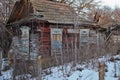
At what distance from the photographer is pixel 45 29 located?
17.6 metres

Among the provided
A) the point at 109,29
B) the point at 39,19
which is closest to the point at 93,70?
the point at 39,19

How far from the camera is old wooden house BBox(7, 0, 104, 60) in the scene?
1731cm

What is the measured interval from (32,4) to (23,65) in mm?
8141

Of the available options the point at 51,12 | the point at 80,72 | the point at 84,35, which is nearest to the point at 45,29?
the point at 51,12

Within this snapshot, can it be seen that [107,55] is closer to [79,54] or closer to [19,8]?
[79,54]

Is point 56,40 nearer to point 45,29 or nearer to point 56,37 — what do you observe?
point 56,37

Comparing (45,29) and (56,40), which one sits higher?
(45,29)

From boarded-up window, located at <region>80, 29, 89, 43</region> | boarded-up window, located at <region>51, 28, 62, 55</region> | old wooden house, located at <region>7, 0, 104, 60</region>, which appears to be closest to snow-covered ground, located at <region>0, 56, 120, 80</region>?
old wooden house, located at <region>7, 0, 104, 60</region>

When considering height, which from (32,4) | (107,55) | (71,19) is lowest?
(107,55)

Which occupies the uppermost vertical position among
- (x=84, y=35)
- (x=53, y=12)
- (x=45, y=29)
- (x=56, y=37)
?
(x=53, y=12)

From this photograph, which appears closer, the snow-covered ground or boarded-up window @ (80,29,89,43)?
the snow-covered ground

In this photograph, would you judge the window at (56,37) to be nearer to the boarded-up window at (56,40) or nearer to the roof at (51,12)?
the boarded-up window at (56,40)

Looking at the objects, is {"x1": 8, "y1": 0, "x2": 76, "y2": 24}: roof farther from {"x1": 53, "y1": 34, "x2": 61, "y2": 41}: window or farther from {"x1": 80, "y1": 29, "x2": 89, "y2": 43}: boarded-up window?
{"x1": 80, "y1": 29, "x2": 89, "y2": 43}: boarded-up window

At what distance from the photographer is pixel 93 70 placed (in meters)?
10.8
